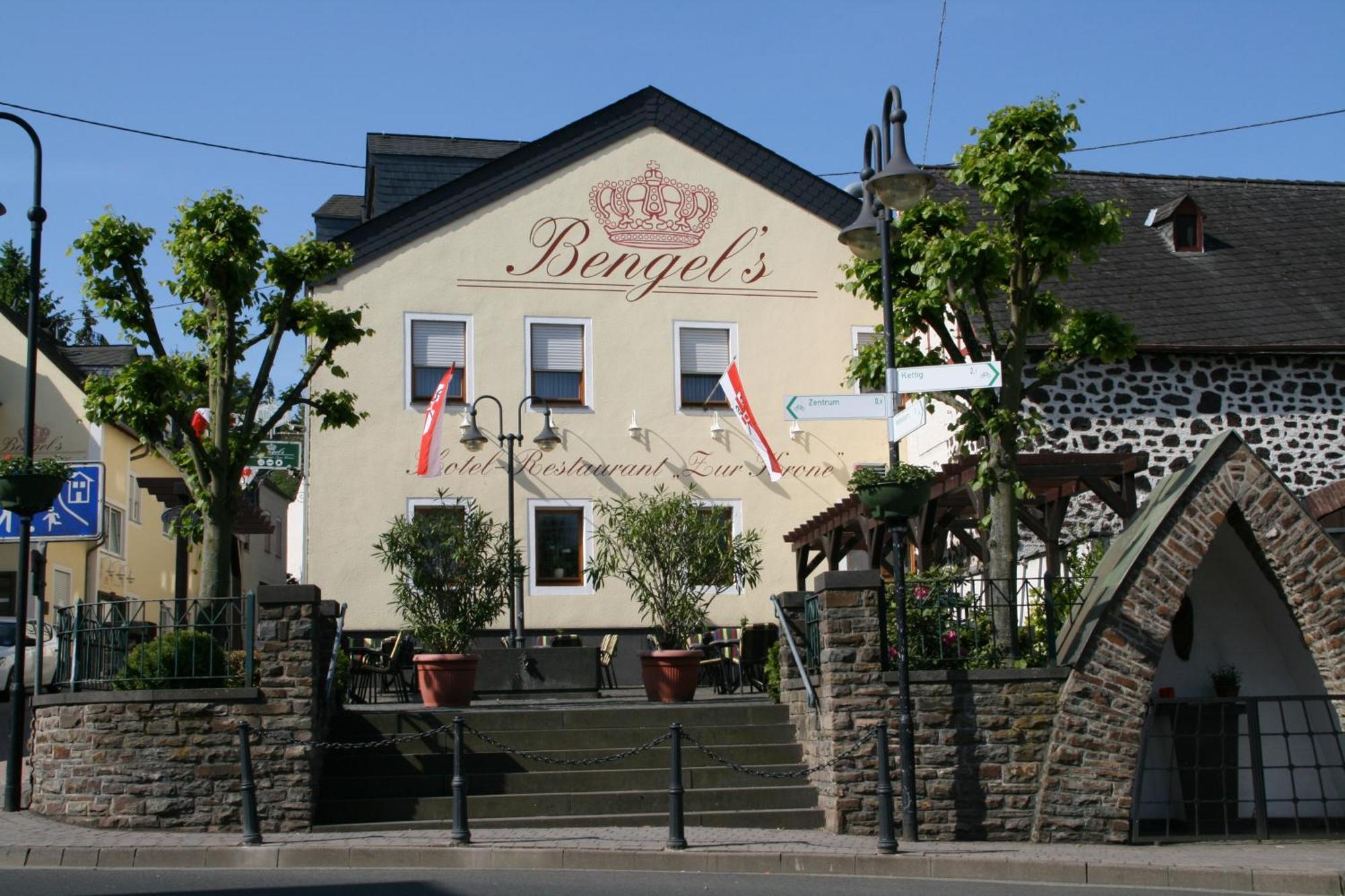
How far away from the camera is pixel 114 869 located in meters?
11.3

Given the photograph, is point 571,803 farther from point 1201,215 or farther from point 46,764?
point 1201,215

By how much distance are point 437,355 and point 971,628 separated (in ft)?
41.7

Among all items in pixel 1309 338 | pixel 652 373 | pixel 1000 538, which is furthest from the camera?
pixel 652 373

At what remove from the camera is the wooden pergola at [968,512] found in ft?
57.0

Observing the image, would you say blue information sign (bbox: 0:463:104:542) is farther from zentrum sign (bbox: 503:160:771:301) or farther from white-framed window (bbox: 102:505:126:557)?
white-framed window (bbox: 102:505:126:557)

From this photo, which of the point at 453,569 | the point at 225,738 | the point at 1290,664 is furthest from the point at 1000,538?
the point at 225,738

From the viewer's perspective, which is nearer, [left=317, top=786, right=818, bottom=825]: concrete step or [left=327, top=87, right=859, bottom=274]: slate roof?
[left=317, top=786, right=818, bottom=825]: concrete step

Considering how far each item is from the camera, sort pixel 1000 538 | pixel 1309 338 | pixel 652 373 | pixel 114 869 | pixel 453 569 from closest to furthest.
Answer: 1. pixel 114 869
2. pixel 1000 538
3. pixel 453 569
4. pixel 1309 338
5. pixel 652 373

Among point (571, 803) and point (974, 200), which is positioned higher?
point (974, 200)

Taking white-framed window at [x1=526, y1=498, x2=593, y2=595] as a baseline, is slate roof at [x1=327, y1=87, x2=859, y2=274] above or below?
above

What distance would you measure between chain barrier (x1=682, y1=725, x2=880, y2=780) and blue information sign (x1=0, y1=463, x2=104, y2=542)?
597cm

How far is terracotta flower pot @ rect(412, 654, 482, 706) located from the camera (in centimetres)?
1584

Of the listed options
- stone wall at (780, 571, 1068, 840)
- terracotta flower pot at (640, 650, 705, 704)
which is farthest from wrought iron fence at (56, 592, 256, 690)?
stone wall at (780, 571, 1068, 840)

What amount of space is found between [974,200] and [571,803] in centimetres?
1586
